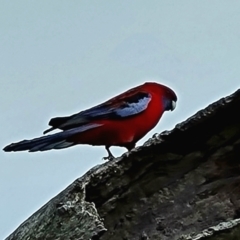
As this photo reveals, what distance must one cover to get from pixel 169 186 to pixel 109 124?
1.37 meters

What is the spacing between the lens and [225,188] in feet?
7.52

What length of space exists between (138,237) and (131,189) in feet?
0.59

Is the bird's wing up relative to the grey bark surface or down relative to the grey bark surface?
up

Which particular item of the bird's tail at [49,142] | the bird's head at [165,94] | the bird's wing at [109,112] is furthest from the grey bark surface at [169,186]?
the bird's head at [165,94]

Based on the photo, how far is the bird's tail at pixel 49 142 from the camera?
3.15m

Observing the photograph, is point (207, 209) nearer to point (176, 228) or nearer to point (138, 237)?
point (176, 228)

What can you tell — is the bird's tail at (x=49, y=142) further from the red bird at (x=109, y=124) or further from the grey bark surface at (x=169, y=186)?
the grey bark surface at (x=169, y=186)

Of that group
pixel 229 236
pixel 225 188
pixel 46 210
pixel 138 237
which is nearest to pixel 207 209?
pixel 225 188

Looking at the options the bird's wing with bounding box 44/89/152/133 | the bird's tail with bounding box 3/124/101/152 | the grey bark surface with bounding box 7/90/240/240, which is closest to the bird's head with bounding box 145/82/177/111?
the bird's wing with bounding box 44/89/152/133

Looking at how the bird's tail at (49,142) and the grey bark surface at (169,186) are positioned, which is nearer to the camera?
the grey bark surface at (169,186)

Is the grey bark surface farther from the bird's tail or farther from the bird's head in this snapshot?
the bird's head

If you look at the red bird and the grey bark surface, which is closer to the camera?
the grey bark surface

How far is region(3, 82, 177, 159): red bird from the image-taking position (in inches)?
138

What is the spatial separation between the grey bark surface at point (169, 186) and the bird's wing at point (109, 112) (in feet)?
4.43
